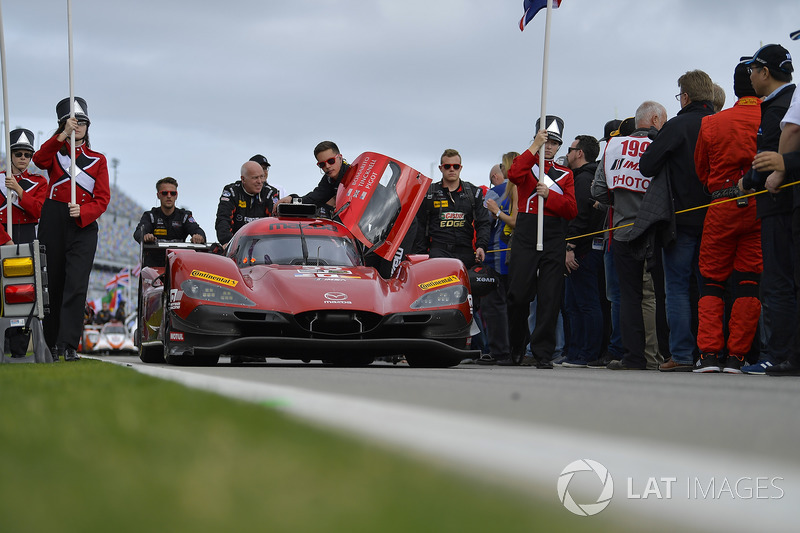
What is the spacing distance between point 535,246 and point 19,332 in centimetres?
480

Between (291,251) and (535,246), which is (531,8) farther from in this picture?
(291,251)

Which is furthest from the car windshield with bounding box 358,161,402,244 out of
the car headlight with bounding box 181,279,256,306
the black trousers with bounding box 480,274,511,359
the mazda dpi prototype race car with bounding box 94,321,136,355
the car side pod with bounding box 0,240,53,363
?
the mazda dpi prototype race car with bounding box 94,321,136,355

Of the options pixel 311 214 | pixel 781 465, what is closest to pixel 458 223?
pixel 311 214

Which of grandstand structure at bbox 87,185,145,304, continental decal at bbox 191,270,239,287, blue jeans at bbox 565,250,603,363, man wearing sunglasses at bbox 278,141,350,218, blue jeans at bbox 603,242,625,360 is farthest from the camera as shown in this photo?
grandstand structure at bbox 87,185,145,304

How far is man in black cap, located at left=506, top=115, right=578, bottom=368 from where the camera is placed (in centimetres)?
912

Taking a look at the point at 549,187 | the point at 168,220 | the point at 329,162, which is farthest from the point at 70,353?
the point at 549,187

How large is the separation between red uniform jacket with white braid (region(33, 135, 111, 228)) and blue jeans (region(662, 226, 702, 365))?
17.8ft

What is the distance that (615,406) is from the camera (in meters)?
3.47

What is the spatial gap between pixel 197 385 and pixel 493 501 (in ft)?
10.2

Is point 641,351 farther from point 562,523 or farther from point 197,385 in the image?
point 562,523

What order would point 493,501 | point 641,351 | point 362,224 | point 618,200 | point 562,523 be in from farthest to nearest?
point 362,224 < point 618,200 < point 641,351 < point 493,501 < point 562,523

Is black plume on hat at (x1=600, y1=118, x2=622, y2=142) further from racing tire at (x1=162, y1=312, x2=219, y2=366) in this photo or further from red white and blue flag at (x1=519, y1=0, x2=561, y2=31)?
racing tire at (x1=162, y1=312, x2=219, y2=366)

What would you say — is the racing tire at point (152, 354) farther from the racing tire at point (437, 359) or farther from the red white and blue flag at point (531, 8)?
the red white and blue flag at point (531, 8)

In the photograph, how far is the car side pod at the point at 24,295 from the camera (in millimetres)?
8664
